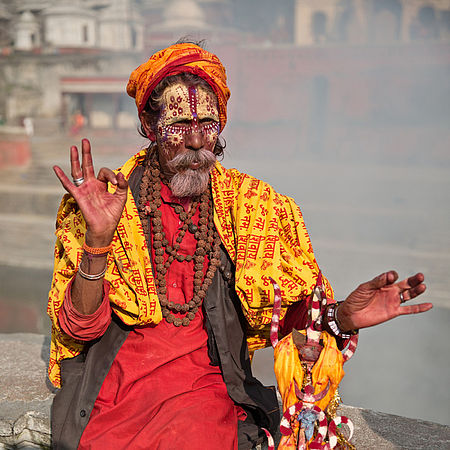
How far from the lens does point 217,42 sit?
82.5 ft

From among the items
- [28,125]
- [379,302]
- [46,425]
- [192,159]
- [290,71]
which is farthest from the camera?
[290,71]

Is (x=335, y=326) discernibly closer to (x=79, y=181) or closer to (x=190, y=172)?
(x=190, y=172)

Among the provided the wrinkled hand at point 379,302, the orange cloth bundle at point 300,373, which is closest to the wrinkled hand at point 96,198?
the orange cloth bundle at point 300,373

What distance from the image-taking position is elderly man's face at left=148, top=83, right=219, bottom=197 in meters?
2.44

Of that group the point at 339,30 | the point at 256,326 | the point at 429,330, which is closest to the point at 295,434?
the point at 256,326

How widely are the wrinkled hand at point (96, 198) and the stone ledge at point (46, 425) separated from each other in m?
1.24

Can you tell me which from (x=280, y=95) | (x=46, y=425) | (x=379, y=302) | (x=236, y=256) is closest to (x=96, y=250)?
(x=236, y=256)

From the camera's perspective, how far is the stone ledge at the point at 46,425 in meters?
2.75

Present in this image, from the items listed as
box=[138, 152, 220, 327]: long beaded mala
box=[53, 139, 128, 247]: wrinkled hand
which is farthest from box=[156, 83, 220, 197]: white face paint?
box=[53, 139, 128, 247]: wrinkled hand

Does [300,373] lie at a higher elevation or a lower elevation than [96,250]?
lower

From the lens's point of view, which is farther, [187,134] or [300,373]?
[187,134]

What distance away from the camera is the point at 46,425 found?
2.88 m

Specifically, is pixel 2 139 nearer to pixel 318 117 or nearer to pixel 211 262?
pixel 318 117

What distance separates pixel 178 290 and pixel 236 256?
270 mm
